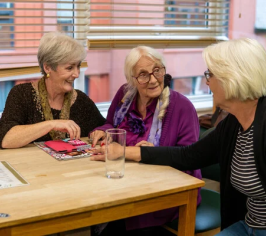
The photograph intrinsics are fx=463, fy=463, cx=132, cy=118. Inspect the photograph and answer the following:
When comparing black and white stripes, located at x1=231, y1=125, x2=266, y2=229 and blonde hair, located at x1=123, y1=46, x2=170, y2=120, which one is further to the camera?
blonde hair, located at x1=123, y1=46, x2=170, y2=120

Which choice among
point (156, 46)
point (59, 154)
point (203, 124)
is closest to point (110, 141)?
point (59, 154)

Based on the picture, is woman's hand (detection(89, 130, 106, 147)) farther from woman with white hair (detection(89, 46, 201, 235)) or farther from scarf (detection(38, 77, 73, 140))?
scarf (detection(38, 77, 73, 140))

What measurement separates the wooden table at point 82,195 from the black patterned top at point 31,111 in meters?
0.34

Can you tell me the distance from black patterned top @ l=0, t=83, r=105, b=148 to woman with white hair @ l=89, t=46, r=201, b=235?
0.39ft

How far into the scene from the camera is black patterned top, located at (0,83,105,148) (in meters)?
2.37

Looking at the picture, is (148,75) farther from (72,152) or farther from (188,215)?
(188,215)

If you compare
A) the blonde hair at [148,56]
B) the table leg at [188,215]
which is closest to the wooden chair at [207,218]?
the table leg at [188,215]

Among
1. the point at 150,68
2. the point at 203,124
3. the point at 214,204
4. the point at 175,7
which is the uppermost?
the point at 175,7

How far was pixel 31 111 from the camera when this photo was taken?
8.07 ft

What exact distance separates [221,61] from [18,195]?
0.88 m

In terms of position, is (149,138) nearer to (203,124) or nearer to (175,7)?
(203,124)

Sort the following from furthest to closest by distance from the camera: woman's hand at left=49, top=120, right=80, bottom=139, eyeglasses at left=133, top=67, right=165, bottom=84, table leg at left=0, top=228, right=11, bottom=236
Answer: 1. eyeglasses at left=133, top=67, right=165, bottom=84
2. woman's hand at left=49, top=120, right=80, bottom=139
3. table leg at left=0, top=228, right=11, bottom=236

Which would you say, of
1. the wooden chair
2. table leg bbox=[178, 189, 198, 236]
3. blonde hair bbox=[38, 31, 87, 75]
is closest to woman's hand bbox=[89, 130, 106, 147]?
blonde hair bbox=[38, 31, 87, 75]

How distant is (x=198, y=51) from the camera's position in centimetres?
379
